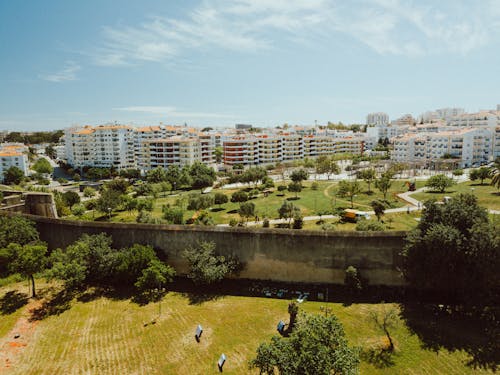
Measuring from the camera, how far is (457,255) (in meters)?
21.4

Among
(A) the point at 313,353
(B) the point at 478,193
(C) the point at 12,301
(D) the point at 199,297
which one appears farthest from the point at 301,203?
(A) the point at 313,353

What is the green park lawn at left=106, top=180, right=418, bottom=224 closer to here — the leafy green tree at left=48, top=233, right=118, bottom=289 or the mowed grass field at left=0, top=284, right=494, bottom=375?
the leafy green tree at left=48, top=233, right=118, bottom=289

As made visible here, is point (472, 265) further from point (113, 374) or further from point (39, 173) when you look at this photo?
point (39, 173)

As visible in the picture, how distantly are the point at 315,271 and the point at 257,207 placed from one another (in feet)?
108

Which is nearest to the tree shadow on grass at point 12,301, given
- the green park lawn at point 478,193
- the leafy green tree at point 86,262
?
the leafy green tree at point 86,262

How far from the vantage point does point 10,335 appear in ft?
75.5

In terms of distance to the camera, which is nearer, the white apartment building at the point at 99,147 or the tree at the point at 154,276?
the tree at the point at 154,276

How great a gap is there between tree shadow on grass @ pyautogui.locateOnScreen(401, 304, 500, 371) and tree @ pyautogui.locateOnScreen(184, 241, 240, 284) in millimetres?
12762

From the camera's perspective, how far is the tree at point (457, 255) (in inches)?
813

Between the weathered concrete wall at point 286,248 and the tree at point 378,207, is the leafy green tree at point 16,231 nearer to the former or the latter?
the weathered concrete wall at point 286,248

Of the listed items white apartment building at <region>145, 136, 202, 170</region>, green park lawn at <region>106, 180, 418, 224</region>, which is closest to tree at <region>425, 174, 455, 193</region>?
green park lawn at <region>106, 180, 418, 224</region>

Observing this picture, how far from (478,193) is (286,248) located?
4834 centimetres

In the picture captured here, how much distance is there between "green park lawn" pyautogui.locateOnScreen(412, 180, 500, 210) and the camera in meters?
51.1

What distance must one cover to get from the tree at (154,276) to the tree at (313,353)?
13592 millimetres
